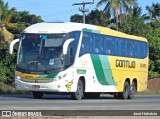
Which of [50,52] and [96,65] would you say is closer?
[50,52]

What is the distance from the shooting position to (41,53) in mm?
24172

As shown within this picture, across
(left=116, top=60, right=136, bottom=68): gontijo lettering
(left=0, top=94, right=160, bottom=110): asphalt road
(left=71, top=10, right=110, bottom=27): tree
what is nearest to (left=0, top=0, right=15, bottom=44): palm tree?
(left=71, top=10, right=110, bottom=27): tree

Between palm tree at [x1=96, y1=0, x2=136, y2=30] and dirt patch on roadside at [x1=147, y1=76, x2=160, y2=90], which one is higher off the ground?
palm tree at [x1=96, y1=0, x2=136, y2=30]

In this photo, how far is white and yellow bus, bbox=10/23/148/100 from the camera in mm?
24016

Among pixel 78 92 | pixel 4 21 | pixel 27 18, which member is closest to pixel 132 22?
pixel 4 21

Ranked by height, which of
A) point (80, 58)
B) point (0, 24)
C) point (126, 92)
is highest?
point (0, 24)

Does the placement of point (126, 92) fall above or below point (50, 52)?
below

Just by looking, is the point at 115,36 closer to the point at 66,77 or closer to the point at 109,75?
the point at 109,75

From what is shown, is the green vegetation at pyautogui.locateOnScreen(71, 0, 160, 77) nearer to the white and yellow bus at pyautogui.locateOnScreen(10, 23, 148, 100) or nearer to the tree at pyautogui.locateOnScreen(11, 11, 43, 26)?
the tree at pyautogui.locateOnScreen(11, 11, 43, 26)

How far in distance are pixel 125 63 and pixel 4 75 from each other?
24.8m

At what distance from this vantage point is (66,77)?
24094 mm

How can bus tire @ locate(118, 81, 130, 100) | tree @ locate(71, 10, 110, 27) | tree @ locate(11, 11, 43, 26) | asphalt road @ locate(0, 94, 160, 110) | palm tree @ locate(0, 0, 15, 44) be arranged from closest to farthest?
asphalt road @ locate(0, 94, 160, 110)
bus tire @ locate(118, 81, 130, 100)
palm tree @ locate(0, 0, 15, 44)
tree @ locate(71, 10, 110, 27)
tree @ locate(11, 11, 43, 26)

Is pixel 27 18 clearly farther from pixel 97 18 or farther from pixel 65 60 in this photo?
pixel 65 60

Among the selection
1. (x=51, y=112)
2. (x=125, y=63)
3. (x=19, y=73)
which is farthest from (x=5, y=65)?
(x=51, y=112)
